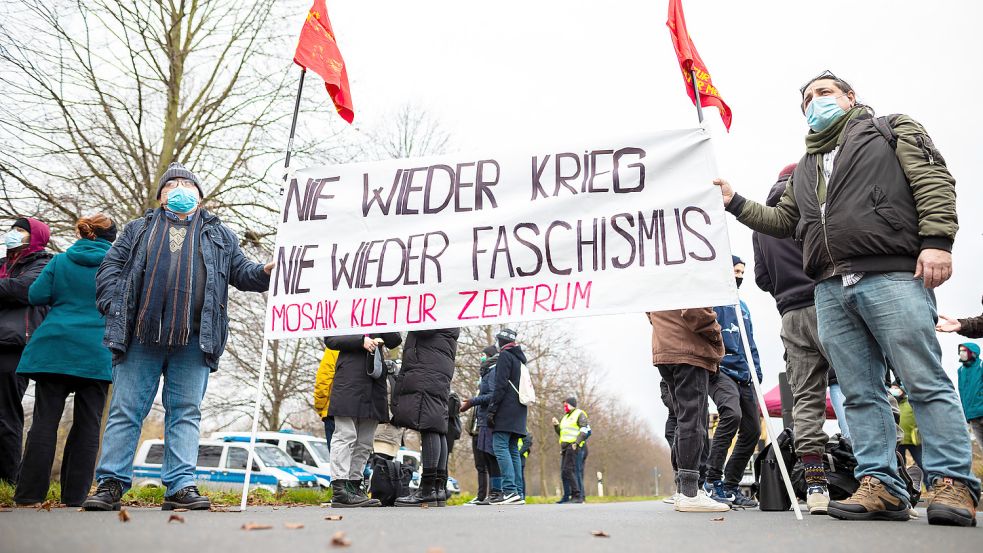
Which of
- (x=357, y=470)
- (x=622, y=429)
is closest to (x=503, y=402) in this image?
(x=357, y=470)

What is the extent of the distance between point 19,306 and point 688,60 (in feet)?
18.3

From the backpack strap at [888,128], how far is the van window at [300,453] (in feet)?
65.1

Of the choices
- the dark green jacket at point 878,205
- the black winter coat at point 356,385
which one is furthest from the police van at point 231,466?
the dark green jacket at point 878,205

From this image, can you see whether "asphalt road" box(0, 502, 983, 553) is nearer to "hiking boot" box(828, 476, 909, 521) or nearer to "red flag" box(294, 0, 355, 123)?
"hiking boot" box(828, 476, 909, 521)

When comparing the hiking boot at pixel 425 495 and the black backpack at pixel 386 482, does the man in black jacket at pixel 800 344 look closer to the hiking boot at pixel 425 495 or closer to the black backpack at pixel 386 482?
the hiking boot at pixel 425 495

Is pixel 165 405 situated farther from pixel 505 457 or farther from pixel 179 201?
pixel 505 457

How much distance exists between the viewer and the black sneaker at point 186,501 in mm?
4668

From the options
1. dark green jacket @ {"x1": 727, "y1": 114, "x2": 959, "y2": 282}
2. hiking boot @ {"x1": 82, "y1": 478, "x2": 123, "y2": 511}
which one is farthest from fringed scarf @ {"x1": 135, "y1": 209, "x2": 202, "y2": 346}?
dark green jacket @ {"x1": 727, "y1": 114, "x2": 959, "y2": 282}

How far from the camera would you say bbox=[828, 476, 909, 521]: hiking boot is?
3.92m

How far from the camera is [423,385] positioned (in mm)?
6820

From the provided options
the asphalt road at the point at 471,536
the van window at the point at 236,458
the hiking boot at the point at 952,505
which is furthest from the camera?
the van window at the point at 236,458

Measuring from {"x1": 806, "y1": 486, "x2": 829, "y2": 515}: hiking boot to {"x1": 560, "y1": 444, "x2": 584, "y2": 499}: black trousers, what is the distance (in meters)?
8.91

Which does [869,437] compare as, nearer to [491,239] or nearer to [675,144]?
[675,144]

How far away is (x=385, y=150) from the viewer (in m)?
20.9
